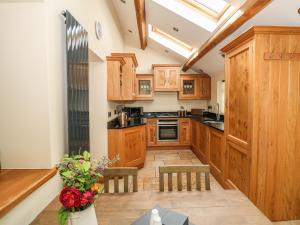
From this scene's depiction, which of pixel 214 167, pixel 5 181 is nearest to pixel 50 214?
pixel 5 181

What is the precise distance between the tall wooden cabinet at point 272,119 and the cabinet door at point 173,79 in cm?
325

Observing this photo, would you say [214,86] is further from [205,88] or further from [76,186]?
[76,186]

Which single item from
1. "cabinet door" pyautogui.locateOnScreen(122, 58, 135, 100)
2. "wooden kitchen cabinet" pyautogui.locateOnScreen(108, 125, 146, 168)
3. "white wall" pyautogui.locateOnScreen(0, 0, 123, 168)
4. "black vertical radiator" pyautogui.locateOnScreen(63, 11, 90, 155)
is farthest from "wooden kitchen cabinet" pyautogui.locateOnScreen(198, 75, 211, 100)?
"white wall" pyautogui.locateOnScreen(0, 0, 123, 168)

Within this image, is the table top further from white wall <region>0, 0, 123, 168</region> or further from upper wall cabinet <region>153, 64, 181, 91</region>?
upper wall cabinet <region>153, 64, 181, 91</region>

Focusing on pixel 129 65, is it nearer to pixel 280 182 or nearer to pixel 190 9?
pixel 190 9

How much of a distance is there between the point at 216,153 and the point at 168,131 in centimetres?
216

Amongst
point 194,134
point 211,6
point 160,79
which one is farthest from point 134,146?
point 211,6

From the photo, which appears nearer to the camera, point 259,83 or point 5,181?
point 5,181

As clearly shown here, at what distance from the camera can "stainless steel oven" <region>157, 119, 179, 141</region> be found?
534 cm

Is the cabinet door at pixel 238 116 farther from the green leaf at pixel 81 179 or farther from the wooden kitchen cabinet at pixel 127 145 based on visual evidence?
the green leaf at pixel 81 179

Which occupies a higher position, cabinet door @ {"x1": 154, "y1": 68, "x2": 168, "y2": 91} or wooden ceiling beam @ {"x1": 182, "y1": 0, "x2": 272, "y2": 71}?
wooden ceiling beam @ {"x1": 182, "y1": 0, "x2": 272, "y2": 71}

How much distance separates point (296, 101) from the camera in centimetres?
206

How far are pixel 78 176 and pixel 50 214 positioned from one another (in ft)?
1.82

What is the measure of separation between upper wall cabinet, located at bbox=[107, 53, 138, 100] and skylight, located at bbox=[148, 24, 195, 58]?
1301mm
